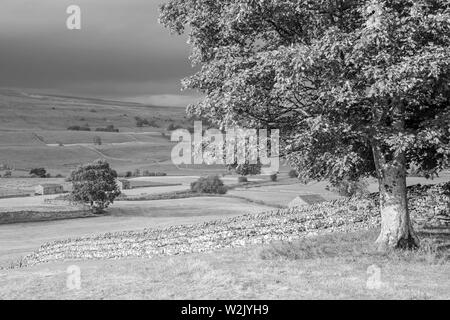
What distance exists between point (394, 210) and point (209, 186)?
74.0m

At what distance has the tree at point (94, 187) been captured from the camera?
75.4 meters

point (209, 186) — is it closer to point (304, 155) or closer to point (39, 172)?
point (39, 172)

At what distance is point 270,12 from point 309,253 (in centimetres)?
1045

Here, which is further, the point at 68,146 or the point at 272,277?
the point at 68,146

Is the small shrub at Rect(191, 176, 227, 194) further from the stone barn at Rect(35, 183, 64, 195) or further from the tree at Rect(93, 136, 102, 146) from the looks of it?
the tree at Rect(93, 136, 102, 146)

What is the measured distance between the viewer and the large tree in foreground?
20.7m

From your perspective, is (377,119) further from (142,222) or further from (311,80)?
(142,222)

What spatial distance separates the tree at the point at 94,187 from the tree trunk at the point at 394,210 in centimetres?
5594

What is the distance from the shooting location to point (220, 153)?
81.4 feet

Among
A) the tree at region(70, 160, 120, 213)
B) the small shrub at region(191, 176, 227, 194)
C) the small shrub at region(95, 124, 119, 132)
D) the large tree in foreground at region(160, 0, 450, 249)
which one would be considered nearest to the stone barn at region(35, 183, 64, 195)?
the tree at region(70, 160, 120, 213)

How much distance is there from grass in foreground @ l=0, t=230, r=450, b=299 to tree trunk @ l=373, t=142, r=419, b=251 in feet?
2.92

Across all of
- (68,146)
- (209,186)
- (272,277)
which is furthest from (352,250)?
(68,146)

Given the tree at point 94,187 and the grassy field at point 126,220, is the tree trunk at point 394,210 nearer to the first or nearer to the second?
the grassy field at point 126,220

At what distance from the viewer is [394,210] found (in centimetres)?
2469
